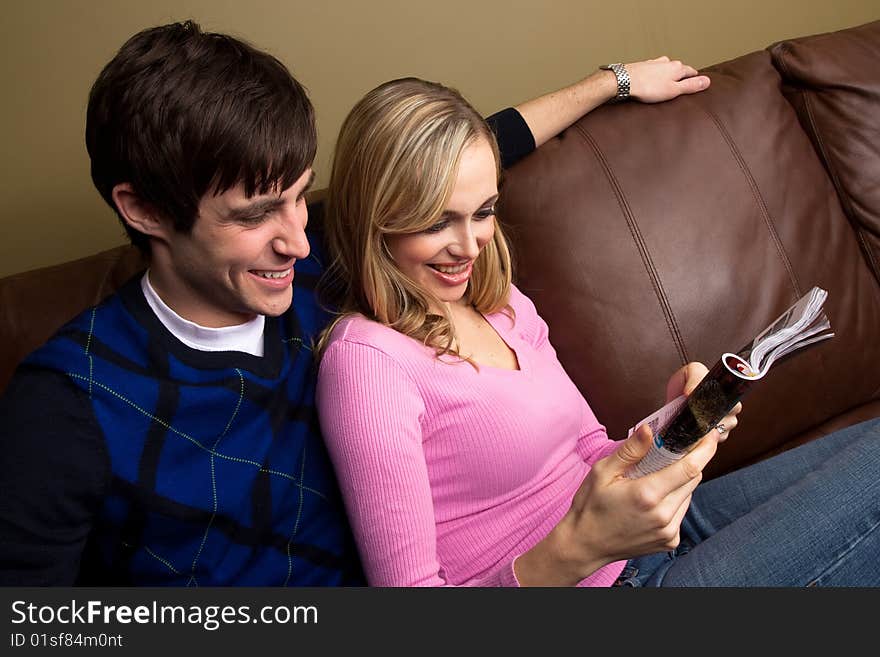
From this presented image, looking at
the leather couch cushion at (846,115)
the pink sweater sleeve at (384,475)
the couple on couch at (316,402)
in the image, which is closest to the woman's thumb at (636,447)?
the couple on couch at (316,402)

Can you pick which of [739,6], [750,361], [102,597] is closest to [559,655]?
[750,361]

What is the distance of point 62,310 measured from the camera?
4.57ft

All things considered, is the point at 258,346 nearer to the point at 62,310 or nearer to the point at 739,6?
the point at 62,310

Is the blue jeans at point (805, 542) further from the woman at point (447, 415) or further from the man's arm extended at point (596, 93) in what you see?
the man's arm extended at point (596, 93)

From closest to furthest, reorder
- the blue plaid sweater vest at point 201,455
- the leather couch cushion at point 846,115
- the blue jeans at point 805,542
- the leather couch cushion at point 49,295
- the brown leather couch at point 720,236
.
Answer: the blue plaid sweater vest at point 201,455
the blue jeans at point 805,542
the leather couch cushion at point 49,295
the brown leather couch at point 720,236
the leather couch cushion at point 846,115

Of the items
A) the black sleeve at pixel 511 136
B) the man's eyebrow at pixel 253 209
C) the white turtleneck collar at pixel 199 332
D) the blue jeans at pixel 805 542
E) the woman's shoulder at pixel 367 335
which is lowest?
the blue jeans at pixel 805 542

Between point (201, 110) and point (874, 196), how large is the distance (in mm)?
1311

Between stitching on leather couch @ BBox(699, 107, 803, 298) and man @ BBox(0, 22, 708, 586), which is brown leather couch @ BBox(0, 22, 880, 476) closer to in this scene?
stitching on leather couch @ BBox(699, 107, 803, 298)

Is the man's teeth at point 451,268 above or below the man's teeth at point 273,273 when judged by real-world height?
below

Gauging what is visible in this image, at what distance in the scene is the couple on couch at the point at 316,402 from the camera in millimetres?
1046

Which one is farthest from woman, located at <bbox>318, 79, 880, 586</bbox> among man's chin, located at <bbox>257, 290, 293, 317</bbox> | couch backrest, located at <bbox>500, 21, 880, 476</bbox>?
couch backrest, located at <bbox>500, 21, 880, 476</bbox>

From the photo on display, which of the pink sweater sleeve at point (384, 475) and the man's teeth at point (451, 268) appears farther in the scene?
the man's teeth at point (451, 268)

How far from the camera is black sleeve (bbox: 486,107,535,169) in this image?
62.5 inches

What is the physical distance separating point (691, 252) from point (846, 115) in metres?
0.46
